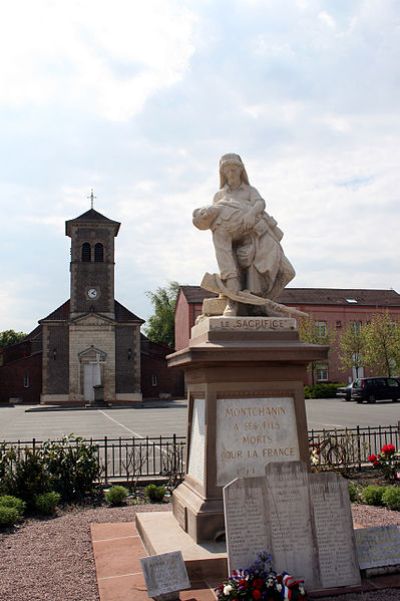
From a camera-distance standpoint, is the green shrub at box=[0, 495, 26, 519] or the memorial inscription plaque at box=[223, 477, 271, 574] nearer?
the memorial inscription plaque at box=[223, 477, 271, 574]

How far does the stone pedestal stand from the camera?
593 cm

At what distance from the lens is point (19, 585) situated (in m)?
5.31

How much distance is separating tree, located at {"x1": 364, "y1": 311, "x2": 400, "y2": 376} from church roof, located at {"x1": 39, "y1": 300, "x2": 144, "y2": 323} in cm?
1861

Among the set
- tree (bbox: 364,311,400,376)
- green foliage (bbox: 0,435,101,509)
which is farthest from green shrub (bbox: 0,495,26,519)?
tree (bbox: 364,311,400,376)

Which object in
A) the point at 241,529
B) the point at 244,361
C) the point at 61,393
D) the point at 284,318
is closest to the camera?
the point at 241,529

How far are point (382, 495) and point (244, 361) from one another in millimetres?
3793

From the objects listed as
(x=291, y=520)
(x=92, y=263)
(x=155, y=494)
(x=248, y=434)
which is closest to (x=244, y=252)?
(x=248, y=434)

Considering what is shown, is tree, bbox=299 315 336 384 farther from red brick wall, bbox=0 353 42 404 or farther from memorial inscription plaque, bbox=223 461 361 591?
memorial inscription plaque, bbox=223 461 361 591

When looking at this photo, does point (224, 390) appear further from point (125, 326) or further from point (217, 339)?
point (125, 326)

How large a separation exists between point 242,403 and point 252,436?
1.15 ft

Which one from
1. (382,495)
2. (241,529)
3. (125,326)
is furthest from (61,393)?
(241,529)

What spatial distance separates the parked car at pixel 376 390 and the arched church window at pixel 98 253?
80.0 ft

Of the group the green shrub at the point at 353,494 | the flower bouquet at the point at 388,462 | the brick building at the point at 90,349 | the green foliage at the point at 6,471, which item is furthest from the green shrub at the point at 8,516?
the brick building at the point at 90,349

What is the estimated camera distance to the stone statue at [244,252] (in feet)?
21.9
